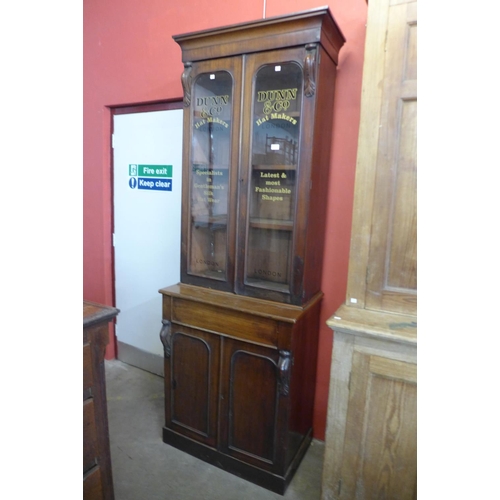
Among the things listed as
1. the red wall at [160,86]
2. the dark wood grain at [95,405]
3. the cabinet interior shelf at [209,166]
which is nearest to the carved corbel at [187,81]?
the cabinet interior shelf at [209,166]

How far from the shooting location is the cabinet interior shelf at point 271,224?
1776 mm

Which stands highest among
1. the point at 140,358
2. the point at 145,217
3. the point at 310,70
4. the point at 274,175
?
the point at 310,70

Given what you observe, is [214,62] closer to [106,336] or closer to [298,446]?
[106,336]

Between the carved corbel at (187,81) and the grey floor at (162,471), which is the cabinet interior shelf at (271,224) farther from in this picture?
the grey floor at (162,471)

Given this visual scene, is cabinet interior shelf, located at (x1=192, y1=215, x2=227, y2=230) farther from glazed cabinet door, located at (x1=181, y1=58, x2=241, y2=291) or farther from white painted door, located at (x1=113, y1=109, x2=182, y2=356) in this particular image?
white painted door, located at (x1=113, y1=109, x2=182, y2=356)

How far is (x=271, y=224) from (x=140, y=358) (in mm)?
1773

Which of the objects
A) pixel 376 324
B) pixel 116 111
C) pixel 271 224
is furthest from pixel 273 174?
pixel 116 111

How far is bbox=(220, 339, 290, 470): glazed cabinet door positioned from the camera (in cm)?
167

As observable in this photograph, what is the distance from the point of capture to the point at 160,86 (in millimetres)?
2408

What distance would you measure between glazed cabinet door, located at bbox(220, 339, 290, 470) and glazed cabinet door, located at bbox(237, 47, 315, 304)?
11.7 inches

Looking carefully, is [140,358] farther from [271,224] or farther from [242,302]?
[271,224]
